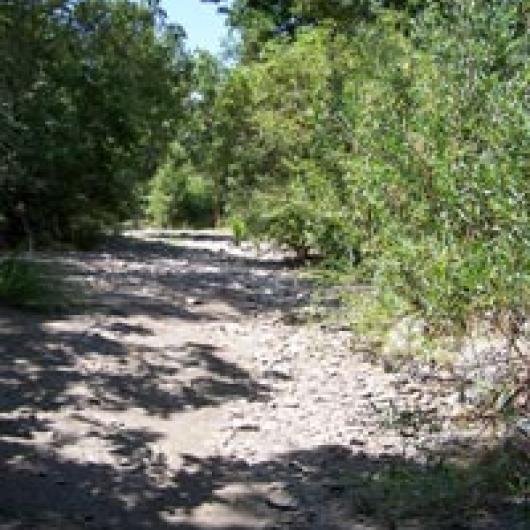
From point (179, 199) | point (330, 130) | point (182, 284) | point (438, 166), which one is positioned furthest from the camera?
point (179, 199)

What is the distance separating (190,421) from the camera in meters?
6.73

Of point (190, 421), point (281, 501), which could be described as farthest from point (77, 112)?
point (281, 501)

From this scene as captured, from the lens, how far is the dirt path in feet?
16.9

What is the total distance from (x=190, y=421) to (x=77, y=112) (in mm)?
14282

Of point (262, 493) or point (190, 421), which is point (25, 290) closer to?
point (190, 421)

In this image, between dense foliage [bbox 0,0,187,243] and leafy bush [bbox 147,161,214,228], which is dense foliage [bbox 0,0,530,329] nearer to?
dense foliage [bbox 0,0,187,243]

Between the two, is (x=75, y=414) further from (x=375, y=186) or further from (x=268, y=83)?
(x=268, y=83)

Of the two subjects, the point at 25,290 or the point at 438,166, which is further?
the point at 25,290

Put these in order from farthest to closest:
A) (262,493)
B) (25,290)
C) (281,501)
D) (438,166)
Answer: (25,290) < (438,166) < (262,493) < (281,501)

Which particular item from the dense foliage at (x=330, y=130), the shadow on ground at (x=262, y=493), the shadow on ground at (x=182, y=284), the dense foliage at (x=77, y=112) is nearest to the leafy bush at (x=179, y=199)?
the dense foliage at (x=330, y=130)

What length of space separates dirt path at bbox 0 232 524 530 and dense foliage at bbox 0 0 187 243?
4919mm

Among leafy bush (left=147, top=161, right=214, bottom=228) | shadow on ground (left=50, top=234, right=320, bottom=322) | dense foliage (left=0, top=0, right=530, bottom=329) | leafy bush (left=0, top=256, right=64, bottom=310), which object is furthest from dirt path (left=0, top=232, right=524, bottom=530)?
leafy bush (left=147, top=161, right=214, bottom=228)

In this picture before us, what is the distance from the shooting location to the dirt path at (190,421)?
16.9 feet

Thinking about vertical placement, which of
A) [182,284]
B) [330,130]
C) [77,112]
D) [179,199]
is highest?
[77,112]
